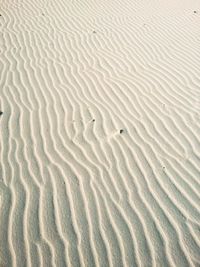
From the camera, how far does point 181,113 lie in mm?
4840

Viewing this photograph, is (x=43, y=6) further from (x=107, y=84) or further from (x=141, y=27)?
(x=107, y=84)

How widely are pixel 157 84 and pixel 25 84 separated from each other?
2.67 meters

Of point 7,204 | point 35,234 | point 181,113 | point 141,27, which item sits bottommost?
point 35,234

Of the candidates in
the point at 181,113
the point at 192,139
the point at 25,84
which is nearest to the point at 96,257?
the point at 192,139

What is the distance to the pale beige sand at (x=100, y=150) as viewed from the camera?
3.04m

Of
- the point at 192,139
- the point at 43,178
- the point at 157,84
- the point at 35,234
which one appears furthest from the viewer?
the point at 157,84

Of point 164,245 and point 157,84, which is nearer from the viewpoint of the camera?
point 164,245

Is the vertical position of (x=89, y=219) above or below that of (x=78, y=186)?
below

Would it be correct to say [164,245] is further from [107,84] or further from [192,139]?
[107,84]

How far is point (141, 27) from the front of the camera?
8.53 meters

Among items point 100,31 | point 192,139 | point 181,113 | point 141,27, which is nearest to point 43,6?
point 100,31

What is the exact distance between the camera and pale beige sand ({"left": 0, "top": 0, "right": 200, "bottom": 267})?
3.04 meters

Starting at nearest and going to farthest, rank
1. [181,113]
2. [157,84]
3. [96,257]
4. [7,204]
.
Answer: [96,257] → [7,204] → [181,113] → [157,84]

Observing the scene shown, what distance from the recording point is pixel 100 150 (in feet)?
13.7
